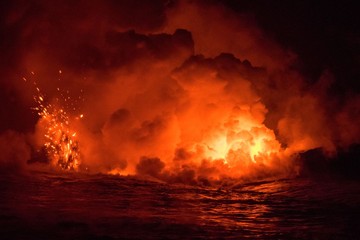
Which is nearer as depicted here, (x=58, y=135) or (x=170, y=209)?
(x=170, y=209)

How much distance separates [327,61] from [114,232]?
15637 mm

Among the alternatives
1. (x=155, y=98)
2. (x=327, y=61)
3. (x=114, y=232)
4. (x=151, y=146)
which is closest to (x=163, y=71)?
(x=155, y=98)

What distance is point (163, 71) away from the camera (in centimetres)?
2183

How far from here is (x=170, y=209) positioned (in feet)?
44.5

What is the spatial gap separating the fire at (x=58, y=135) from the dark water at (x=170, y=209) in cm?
305

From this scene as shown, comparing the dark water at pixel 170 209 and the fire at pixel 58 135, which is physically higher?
the fire at pixel 58 135

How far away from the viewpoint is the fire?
71.5 ft

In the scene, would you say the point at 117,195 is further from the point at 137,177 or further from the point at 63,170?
the point at 63,170

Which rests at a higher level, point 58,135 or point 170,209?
point 58,135

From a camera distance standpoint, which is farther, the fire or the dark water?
the fire

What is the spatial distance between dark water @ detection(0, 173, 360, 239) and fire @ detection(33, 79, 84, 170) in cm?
305

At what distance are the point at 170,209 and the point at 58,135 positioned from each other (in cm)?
1017

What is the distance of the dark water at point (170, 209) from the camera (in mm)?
11023

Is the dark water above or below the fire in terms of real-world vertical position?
below
